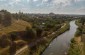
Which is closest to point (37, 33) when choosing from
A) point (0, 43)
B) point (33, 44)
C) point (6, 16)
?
point (33, 44)

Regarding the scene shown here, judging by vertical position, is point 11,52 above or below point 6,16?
below

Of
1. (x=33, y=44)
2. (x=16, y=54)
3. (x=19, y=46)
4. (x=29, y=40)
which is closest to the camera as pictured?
(x=16, y=54)

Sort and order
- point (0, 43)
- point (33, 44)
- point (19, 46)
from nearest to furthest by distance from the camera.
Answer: point (0, 43), point (19, 46), point (33, 44)

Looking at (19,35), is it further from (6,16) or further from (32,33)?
(6,16)

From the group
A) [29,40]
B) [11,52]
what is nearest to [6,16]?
[29,40]

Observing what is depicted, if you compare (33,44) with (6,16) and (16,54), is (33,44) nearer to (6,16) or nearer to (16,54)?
(16,54)

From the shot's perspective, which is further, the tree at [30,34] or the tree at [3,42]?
the tree at [30,34]

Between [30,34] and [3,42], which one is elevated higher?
[3,42]

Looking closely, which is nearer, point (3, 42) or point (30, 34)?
point (3, 42)

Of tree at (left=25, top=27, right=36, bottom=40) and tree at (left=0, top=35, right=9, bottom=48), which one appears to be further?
tree at (left=25, top=27, right=36, bottom=40)

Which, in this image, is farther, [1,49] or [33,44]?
[33,44]
